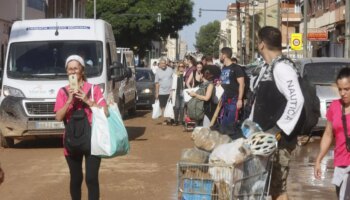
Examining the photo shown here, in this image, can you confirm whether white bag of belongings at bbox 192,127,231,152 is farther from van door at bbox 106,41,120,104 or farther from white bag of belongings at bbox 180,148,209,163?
van door at bbox 106,41,120,104

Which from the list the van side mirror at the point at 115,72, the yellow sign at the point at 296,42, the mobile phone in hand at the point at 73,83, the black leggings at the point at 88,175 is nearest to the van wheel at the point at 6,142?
the van side mirror at the point at 115,72

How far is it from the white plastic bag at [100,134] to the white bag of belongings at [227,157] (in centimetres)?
183

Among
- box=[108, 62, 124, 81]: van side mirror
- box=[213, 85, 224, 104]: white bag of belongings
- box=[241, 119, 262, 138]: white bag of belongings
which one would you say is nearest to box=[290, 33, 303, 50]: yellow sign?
box=[108, 62, 124, 81]: van side mirror

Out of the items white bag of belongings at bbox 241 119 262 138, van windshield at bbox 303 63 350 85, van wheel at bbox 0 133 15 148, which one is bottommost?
van wheel at bbox 0 133 15 148

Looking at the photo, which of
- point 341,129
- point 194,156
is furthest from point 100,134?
point 341,129

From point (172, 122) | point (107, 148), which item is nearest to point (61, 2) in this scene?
point (172, 122)

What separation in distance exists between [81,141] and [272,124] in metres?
1.98

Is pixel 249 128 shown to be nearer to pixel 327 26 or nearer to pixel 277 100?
pixel 277 100

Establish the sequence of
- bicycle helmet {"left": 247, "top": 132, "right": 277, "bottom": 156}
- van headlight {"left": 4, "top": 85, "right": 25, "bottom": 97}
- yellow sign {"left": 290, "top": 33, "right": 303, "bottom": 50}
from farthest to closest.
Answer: yellow sign {"left": 290, "top": 33, "right": 303, "bottom": 50}
van headlight {"left": 4, "top": 85, "right": 25, "bottom": 97}
bicycle helmet {"left": 247, "top": 132, "right": 277, "bottom": 156}

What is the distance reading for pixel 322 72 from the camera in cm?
1894

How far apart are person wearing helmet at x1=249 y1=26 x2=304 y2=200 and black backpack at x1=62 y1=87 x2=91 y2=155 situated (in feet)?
5.58

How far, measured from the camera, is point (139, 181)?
11609 mm

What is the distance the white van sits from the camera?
16.0 metres

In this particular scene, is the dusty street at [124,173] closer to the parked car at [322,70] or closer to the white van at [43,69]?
the white van at [43,69]
